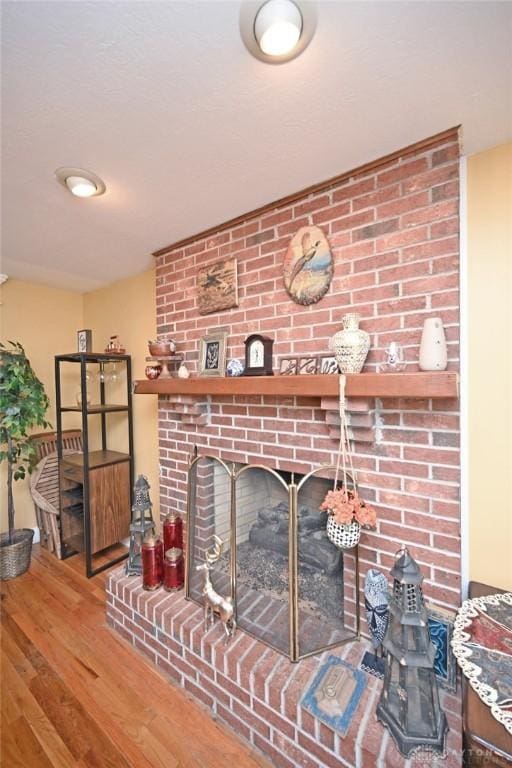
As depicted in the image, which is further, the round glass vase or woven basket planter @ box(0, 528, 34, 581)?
woven basket planter @ box(0, 528, 34, 581)

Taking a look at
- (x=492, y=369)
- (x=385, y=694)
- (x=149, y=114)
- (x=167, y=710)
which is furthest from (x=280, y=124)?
(x=167, y=710)

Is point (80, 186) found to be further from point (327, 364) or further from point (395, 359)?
point (395, 359)

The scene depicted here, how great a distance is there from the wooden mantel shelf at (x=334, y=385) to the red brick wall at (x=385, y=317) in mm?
173

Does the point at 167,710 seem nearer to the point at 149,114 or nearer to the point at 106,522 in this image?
the point at 106,522

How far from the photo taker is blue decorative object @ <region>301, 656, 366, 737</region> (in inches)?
40.8

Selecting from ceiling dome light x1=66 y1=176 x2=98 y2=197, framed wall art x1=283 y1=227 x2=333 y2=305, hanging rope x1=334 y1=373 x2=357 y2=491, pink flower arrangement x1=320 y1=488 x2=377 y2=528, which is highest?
ceiling dome light x1=66 y1=176 x2=98 y2=197

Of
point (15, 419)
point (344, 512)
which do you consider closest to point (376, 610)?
A: point (344, 512)

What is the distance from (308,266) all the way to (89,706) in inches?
85.4

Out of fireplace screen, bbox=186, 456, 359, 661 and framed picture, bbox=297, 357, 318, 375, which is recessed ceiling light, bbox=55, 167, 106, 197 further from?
fireplace screen, bbox=186, 456, 359, 661

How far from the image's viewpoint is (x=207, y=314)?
1.85 meters

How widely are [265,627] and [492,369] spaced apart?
143 centimetres

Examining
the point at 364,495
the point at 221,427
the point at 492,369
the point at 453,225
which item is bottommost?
the point at 364,495

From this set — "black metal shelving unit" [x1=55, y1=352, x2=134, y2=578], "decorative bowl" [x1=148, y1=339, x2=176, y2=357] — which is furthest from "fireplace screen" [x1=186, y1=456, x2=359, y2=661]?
"black metal shelving unit" [x1=55, y1=352, x2=134, y2=578]

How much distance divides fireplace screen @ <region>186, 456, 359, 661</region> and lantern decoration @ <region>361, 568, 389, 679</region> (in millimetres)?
81
